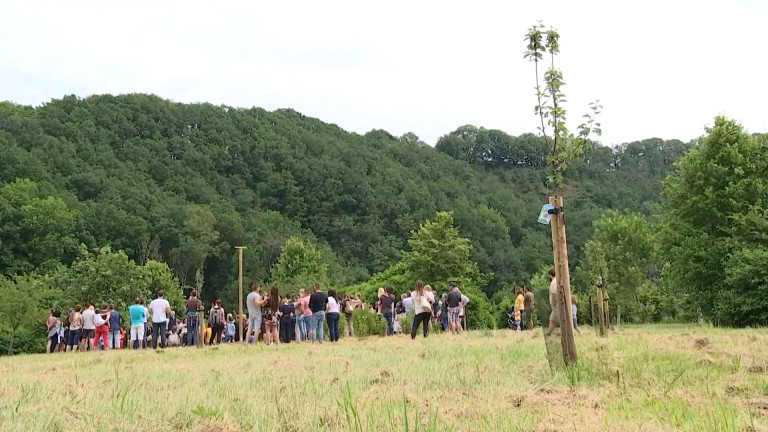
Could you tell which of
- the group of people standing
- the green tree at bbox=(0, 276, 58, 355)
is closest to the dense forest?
the green tree at bbox=(0, 276, 58, 355)

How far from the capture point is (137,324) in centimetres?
2291

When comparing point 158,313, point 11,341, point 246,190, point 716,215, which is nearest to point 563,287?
point 158,313

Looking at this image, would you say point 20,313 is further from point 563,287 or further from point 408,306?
point 563,287

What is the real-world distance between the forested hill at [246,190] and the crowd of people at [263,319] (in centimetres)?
5524

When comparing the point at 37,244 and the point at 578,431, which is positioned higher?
the point at 37,244

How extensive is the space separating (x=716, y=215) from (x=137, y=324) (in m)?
24.2

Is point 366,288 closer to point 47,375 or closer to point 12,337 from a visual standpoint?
point 12,337

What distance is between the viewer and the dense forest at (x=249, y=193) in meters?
85.4

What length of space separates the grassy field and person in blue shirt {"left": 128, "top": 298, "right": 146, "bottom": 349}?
36.3ft

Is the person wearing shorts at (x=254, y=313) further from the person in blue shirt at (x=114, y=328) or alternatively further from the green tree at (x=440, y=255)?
the green tree at (x=440, y=255)

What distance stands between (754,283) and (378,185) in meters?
93.5

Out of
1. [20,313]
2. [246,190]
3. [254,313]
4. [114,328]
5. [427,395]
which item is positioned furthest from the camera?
[246,190]

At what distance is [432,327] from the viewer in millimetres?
26562

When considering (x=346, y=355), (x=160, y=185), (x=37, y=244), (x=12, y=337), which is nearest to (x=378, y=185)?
(x=160, y=185)
